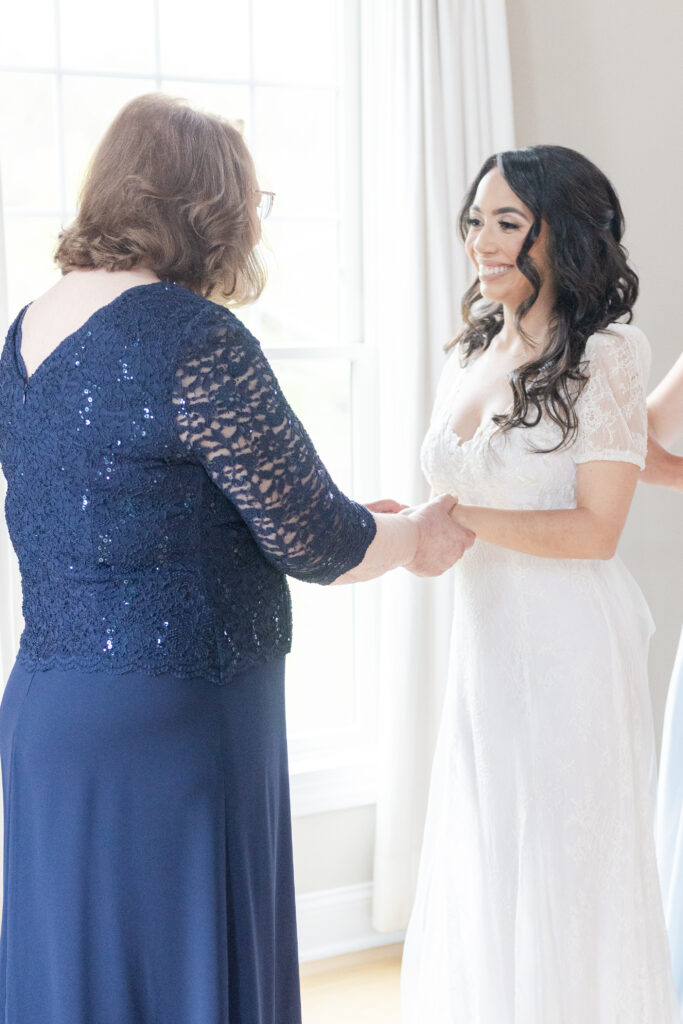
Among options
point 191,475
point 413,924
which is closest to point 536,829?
point 413,924

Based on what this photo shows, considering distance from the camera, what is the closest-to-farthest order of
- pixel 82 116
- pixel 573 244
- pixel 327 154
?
1. pixel 573 244
2. pixel 82 116
3. pixel 327 154

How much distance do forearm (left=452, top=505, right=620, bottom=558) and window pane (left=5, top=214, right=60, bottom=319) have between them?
1.43 metres

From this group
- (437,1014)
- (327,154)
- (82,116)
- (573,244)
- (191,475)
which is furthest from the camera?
(327,154)

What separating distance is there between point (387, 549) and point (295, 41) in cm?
185

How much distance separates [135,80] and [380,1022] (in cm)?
254

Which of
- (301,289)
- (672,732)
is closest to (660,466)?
(672,732)

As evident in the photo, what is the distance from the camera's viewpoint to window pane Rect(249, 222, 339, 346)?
3.03m

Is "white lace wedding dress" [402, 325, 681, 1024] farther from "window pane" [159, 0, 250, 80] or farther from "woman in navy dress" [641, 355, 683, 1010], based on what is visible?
"window pane" [159, 0, 250, 80]

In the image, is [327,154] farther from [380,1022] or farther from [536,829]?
[380,1022]

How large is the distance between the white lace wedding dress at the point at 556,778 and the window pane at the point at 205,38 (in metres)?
1.44

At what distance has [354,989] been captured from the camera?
115 inches

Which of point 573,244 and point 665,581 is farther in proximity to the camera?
point 665,581

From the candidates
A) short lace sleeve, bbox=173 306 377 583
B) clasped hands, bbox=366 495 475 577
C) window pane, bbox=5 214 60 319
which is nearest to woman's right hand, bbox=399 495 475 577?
clasped hands, bbox=366 495 475 577

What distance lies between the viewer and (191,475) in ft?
4.72
